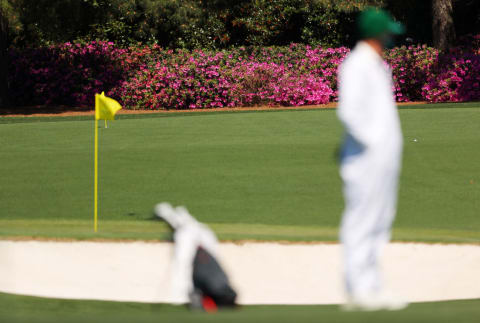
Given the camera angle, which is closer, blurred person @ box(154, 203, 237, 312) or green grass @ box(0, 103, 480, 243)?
blurred person @ box(154, 203, 237, 312)

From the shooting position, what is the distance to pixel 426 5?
35.9m

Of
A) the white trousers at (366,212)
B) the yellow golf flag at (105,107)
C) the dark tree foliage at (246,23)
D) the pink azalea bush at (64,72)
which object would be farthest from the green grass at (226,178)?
the dark tree foliage at (246,23)

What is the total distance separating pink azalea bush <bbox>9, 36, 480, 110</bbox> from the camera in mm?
26828

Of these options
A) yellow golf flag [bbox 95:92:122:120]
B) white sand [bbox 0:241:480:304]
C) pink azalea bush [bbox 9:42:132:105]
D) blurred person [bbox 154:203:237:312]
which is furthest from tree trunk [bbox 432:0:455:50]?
blurred person [bbox 154:203:237:312]

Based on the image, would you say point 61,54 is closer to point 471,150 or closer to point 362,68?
point 471,150

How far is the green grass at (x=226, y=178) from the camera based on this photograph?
1015 cm

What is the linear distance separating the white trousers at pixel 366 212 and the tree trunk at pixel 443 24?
87.8 feet

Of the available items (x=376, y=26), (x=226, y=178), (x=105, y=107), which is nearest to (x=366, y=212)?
(x=376, y=26)

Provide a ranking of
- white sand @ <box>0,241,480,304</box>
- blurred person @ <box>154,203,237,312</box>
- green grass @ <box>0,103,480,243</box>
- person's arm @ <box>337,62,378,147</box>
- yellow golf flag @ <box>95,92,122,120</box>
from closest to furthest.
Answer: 1. person's arm @ <box>337,62,378,147</box>
2. blurred person @ <box>154,203,237,312</box>
3. white sand @ <box>0,241,480,304</box>
4. yellow golf flag @ <box>95,92,122,120</box>
5. green grass @ <box>0,103,480,243</box>

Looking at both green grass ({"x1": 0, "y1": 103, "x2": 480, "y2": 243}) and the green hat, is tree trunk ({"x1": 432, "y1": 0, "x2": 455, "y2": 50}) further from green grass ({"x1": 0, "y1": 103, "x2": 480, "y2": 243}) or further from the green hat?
the green hat

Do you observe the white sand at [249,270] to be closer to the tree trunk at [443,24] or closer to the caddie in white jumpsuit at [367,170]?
the caddie in white jumpsuit at [367,170]

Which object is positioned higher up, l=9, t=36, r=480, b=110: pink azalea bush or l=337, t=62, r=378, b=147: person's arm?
l=337, t=62, r=378, b=147: person's arm

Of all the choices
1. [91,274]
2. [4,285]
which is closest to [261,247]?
[91,274]

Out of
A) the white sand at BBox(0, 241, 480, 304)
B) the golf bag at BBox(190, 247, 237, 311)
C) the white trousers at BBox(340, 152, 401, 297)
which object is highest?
the white trousers at BBox(340, 152, 401, 297)
